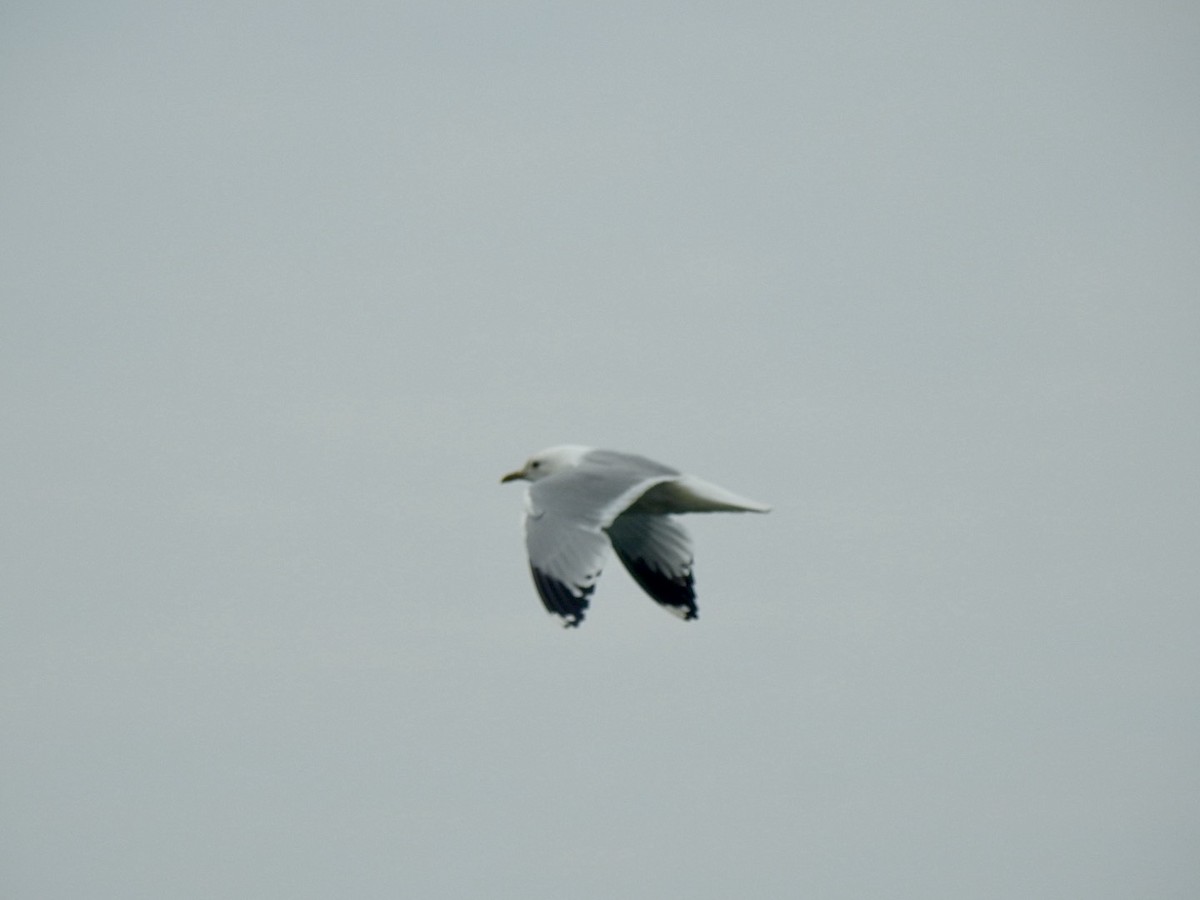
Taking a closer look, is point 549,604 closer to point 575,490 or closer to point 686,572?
point 575,490

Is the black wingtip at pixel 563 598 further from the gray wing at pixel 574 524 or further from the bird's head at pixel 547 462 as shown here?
the bird's head at pixel 547 462

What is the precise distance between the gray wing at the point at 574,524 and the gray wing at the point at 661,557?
25.9 inches

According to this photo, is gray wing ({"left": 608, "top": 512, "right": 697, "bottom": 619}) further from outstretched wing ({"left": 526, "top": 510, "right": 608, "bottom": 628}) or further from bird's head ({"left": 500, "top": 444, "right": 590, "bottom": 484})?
outstretched wing ({"left": 526, "top": 510, "right": 608, "bottom": 628})

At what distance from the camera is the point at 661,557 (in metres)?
9.78

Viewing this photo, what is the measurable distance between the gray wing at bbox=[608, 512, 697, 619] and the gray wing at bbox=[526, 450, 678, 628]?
0.66 meters

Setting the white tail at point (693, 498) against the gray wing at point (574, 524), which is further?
the white tail at point (693, 498)

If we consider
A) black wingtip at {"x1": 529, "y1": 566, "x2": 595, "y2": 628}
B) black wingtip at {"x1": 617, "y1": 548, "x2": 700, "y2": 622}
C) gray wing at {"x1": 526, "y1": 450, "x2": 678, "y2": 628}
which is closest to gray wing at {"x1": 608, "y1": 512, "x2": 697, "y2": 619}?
black wingtip at {"x1": 617, "y1": 548, "x2": 700, "y2": 622}

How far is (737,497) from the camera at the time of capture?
916 centimetres

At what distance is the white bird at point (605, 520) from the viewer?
27.2 ft

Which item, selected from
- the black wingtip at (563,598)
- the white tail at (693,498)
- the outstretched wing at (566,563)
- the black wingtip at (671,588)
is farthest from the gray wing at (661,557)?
the black wingtip at (563,598)

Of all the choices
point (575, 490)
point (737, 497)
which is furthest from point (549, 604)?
point (737, 497)

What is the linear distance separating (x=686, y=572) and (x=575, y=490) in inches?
48.0

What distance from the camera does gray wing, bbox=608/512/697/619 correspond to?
9.73 meters

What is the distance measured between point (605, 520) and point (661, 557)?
135 centimetres
